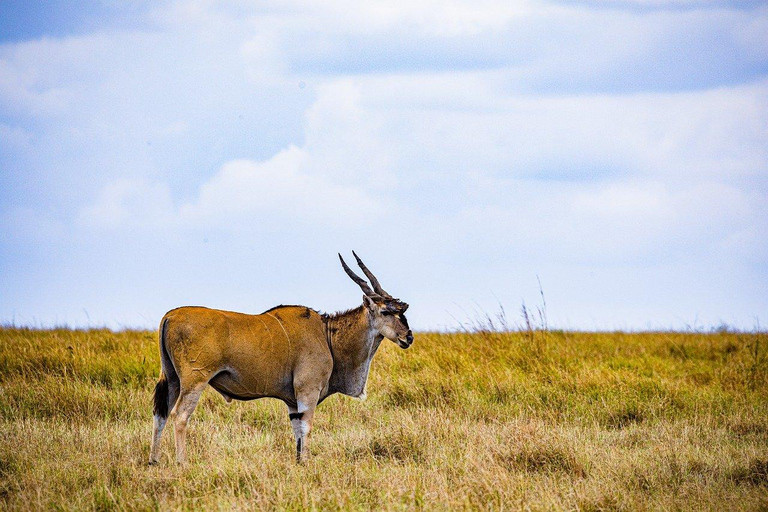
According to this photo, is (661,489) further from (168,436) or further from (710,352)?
(710,352)

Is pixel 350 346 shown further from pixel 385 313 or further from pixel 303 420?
pixel 303 420

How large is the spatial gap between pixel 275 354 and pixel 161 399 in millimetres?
1320

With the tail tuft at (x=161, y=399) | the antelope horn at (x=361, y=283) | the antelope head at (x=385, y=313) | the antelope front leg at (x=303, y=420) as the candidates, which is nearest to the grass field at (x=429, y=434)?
the antelope front leg at (x=303, y=420)

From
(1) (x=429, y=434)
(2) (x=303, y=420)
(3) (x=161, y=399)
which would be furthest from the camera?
(1) (x=429, y=434)

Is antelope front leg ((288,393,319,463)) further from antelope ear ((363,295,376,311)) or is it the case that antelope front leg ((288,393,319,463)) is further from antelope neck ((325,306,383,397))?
antelope ear ((363,295,376,311))

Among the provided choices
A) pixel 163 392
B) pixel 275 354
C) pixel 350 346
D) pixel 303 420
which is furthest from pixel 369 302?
pixel 163 392

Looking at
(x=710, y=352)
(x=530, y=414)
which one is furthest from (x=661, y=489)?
(x=710, y=352)

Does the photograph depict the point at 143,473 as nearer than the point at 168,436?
Yes

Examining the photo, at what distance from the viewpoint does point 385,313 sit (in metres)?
9.95

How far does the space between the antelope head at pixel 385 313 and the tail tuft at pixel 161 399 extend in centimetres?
255

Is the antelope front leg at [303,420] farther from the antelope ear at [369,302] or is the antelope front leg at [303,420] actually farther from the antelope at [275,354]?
the antelope ear at [369,302]

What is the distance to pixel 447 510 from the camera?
6785mm

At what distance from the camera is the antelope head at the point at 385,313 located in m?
9.88

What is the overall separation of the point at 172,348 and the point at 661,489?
16.8 feet
